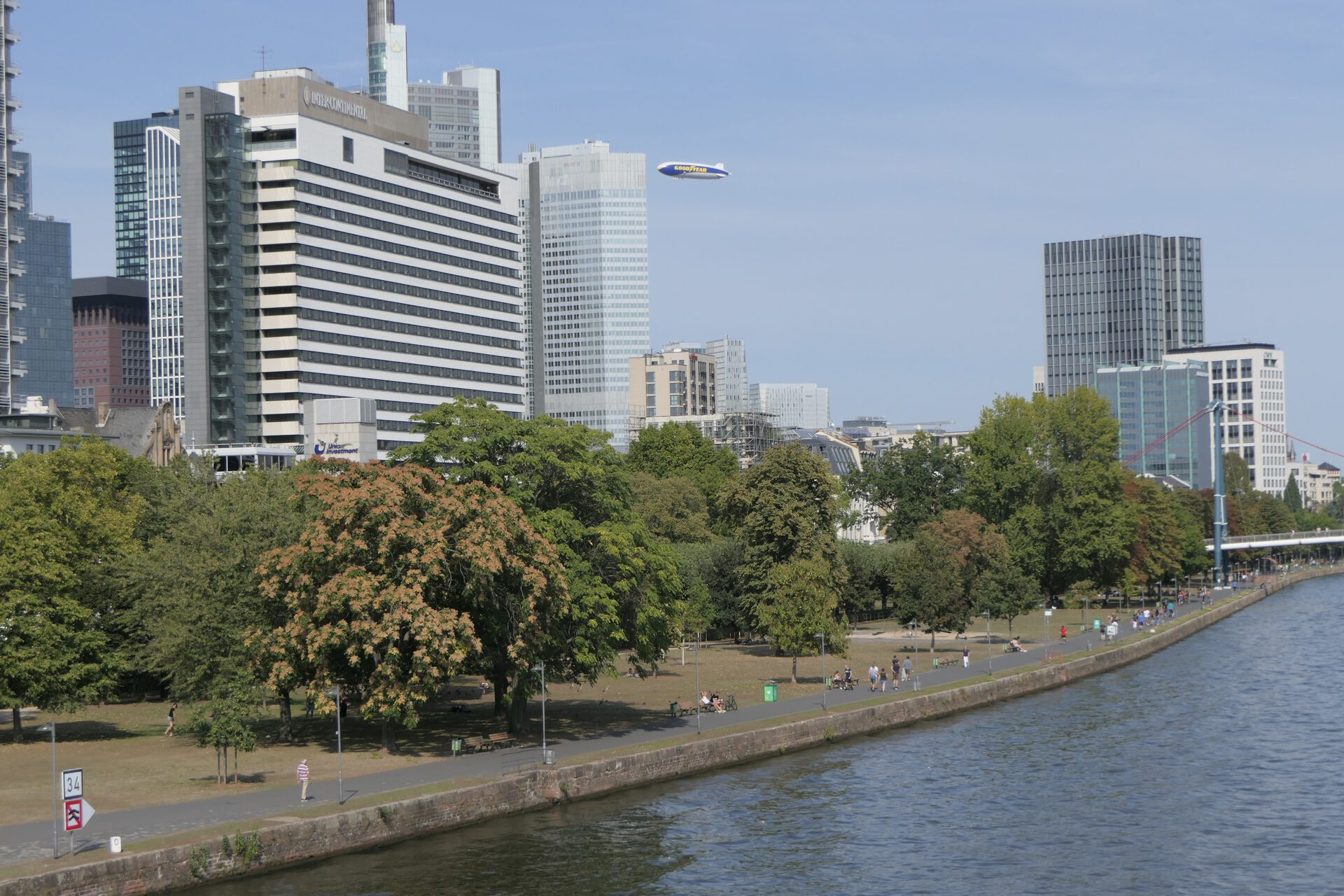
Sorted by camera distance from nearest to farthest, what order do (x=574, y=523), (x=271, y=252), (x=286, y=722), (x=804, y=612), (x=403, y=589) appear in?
1. (x=403, y=589)
2. (x=574, y=523)
3. (x=286, y=722)
4. (x=804, y=612)
5. (x=271, y=252)

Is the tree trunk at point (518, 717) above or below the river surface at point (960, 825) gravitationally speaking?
above

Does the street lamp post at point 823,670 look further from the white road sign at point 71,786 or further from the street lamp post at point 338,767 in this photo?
the white road sign at point 71,786

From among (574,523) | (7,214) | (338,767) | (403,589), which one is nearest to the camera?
(338,767)

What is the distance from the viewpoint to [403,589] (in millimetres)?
52281

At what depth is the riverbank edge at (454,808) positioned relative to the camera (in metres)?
38.3

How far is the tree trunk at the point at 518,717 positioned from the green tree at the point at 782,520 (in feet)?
101

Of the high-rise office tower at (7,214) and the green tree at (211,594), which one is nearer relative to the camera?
the green tree at (211,594)

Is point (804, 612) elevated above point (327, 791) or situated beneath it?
elevated above

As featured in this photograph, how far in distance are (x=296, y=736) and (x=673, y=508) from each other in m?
74.3

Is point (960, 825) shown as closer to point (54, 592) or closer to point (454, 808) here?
point (454, 808)

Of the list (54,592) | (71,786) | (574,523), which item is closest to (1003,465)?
(574,523)

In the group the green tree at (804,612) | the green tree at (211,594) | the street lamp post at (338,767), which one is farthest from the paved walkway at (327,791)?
the green tree at (804,612)

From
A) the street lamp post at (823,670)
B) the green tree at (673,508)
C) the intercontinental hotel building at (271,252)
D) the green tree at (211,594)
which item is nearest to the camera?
the green tree at (211,594)

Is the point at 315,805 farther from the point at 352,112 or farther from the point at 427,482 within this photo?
the point at 352,112
